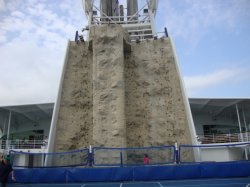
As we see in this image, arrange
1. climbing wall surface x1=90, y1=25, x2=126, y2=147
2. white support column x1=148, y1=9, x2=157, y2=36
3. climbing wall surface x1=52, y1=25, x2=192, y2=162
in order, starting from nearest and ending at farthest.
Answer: climbing wall surface x1=90, y1=25, x2=126, y2=147, climbing wall surface x1=52, y1=25, x2=192, y2=162, white support column x1=148, y1=9, x2=157, y2=36

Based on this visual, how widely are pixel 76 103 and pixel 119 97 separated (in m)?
3.51

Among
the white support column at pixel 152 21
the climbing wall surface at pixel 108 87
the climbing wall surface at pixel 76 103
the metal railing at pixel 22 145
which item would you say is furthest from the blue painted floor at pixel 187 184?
the white support column at pixel 152 21

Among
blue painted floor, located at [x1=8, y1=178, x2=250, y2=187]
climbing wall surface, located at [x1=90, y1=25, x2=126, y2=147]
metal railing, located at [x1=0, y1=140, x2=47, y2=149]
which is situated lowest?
blue painted floor, located at [x1=8, y1=178, x2=250, y2=187]

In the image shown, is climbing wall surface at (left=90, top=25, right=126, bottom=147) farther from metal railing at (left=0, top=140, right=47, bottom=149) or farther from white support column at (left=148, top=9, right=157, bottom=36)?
metal railing at (left=0, top=140, right=47, bottom=149)

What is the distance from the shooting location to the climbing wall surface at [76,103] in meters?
18.6

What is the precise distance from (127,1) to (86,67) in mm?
18436

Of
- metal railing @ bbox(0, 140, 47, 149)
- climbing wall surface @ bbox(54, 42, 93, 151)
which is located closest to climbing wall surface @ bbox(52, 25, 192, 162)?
climbing wall surface @ bbox(54, 42, 93, 151)

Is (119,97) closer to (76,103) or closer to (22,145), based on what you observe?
(76,103)

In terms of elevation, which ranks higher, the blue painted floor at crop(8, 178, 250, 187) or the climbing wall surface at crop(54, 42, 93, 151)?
the climbing wall surface at crop(54, 42, 93, 151)

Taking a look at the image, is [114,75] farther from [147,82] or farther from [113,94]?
[147,82]

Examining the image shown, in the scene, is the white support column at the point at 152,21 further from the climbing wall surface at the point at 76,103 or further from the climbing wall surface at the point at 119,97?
the climbing wall surface at the point at 76,103

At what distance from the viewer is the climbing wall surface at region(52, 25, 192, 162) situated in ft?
58.3

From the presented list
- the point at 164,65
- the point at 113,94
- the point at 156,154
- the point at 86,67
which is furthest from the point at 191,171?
the point at 86,67

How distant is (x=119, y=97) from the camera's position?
1794 centimetres
